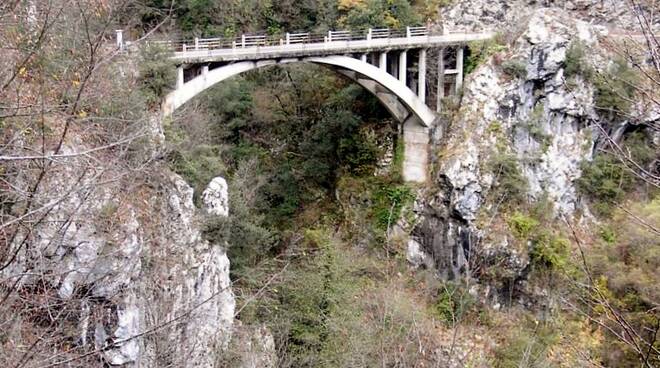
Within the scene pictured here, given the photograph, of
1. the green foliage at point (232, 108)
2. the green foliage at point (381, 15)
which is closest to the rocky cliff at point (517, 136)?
the green foliage at point (381, 15)

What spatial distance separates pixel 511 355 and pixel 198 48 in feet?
34.2

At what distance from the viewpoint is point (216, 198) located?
471 inches

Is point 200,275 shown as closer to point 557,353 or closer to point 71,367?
point 71,367

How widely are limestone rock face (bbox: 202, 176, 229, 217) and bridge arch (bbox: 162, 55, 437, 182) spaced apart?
74.9 inches

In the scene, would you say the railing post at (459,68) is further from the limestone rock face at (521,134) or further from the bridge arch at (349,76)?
the bridge arch at (349,76)

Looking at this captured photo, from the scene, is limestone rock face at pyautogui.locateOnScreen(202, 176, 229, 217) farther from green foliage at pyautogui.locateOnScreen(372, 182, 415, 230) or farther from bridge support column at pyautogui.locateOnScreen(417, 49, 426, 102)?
bridge support column at pyautogui.locateOnScreen(417, 49, 426, 102)

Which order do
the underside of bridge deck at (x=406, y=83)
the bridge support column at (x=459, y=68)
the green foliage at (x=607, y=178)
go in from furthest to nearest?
the bridge support column at (x=459, y=68), the green foliage at (x=607, y=178), the underside of bridge deck at (x=406, y=83)

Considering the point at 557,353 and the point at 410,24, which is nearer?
the point at 557,353

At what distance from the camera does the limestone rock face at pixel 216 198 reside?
39.0 ft

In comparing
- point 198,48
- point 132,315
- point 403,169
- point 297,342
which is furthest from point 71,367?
point 403,169

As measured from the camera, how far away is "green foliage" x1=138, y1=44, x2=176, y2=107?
38.6 ft

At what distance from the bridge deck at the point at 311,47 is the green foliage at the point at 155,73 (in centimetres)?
37

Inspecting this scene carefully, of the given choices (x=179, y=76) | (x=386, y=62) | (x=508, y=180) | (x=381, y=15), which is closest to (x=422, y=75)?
(x=386, y=62)

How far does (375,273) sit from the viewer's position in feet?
56.9
